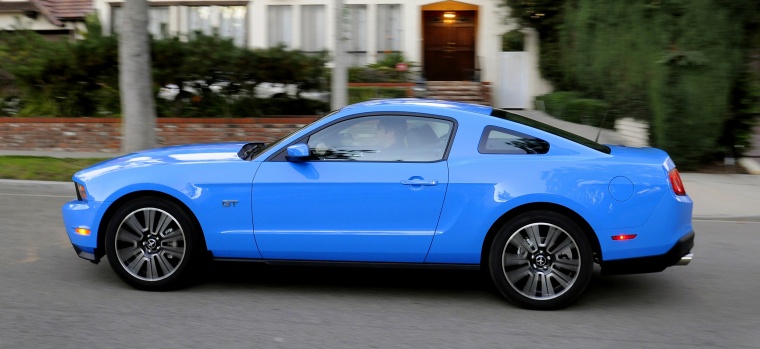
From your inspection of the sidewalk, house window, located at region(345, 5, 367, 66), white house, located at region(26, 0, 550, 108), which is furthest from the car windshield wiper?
house window, located at region(345, 5, 367, 66)

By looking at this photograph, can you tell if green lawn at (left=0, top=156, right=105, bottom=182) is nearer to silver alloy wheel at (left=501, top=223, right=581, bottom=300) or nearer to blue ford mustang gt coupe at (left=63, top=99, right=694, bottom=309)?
blue ford mustang gt coupe at (left=63, top=99, right=694, bottom=309)

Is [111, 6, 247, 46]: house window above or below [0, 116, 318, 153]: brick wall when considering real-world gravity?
above

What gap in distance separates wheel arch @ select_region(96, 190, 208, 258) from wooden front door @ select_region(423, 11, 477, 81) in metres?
16.9

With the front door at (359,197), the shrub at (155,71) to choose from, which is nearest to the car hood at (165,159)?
the front door at (359,197)

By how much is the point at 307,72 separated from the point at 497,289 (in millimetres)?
10236

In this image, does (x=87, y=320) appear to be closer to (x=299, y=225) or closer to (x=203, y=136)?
(x=299, y=225)

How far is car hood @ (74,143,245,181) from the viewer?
Result: 621 cm

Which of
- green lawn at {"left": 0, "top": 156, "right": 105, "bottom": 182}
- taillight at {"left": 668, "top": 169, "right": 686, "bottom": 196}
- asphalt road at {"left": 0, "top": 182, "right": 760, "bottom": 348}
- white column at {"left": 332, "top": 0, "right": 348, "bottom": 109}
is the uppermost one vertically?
white column at {"left": 332, "top": 0, "right": 348, "bottom": 109}

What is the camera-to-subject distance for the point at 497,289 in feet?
19.5

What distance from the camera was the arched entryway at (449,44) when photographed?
2262 cm

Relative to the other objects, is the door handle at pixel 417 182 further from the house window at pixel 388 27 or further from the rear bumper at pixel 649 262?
the house window at pixel 388 27

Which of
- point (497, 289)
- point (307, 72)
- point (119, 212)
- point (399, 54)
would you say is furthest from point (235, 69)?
point (497, 289)

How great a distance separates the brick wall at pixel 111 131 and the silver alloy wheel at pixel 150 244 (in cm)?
895

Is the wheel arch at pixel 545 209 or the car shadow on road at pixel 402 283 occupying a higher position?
the wheel arch at pixel 545 209
